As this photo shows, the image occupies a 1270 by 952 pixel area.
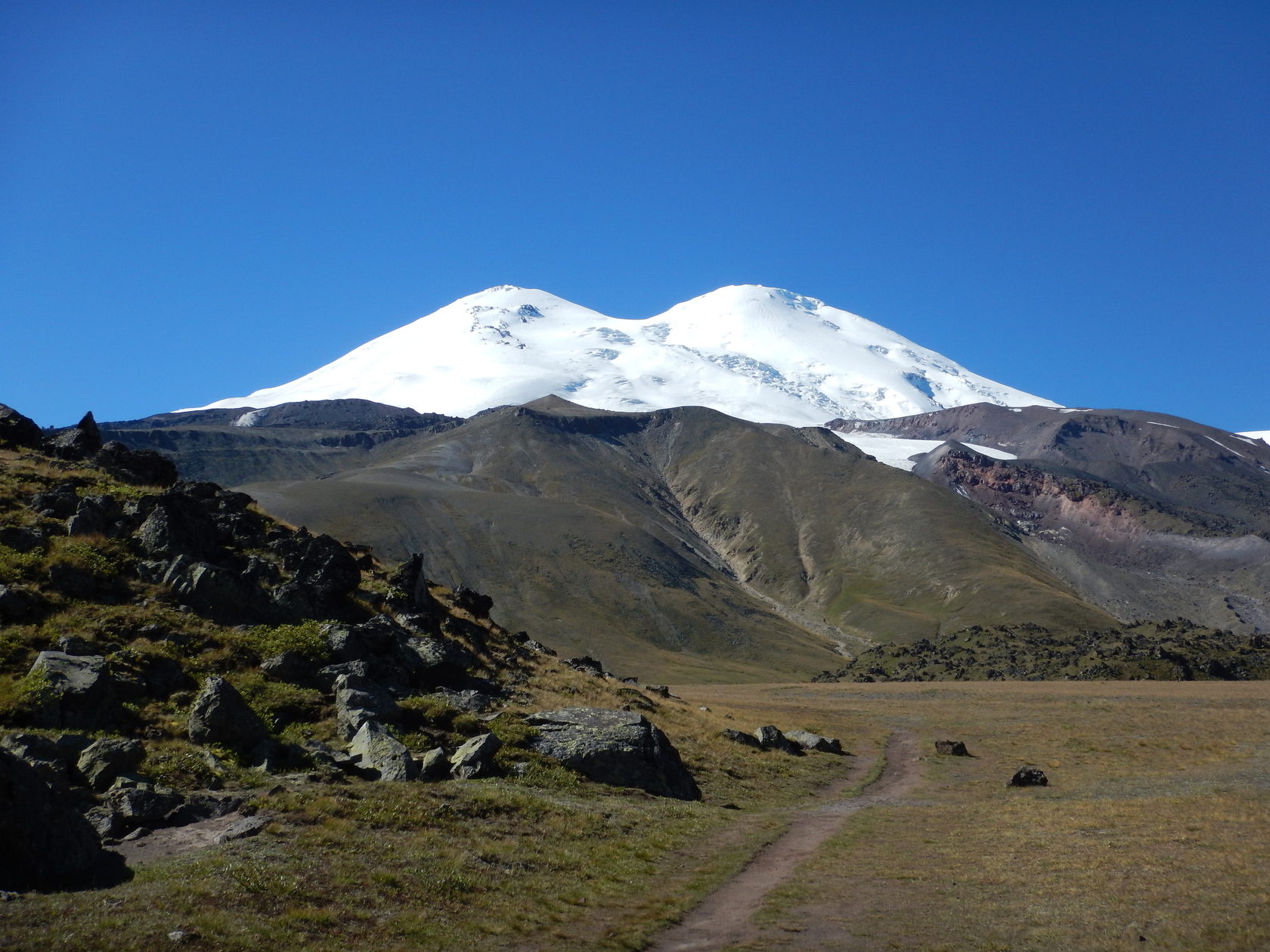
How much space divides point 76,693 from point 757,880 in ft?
51.7

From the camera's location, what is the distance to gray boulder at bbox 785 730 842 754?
40375mm

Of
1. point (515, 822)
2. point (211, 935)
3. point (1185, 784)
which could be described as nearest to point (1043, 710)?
point (1185, 784)

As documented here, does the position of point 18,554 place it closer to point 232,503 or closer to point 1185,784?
point 232,503

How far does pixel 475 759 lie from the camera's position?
23656 mm

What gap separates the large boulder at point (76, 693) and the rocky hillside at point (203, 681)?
0.04 metres

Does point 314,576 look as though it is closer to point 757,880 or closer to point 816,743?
point 757,880

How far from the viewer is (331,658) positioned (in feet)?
88.0

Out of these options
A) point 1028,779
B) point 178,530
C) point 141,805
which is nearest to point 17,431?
point 178,530

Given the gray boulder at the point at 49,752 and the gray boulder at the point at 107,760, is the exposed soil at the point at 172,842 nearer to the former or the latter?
the gray boulder at the point at 49,752

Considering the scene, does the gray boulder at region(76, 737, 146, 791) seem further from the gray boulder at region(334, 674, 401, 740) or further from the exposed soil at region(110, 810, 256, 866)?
the gray boulder at region(334, 674, 401, 740)

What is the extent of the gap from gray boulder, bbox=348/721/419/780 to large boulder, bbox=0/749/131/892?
775 cm

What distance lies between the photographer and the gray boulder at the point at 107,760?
16906 mm

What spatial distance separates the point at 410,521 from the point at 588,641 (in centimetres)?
6238

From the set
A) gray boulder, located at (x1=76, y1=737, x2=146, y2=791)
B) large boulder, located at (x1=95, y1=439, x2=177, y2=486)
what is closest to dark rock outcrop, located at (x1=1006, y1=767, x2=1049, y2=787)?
gray boulder, located at (x1=76, y1=737, x2=146, y2=791)
